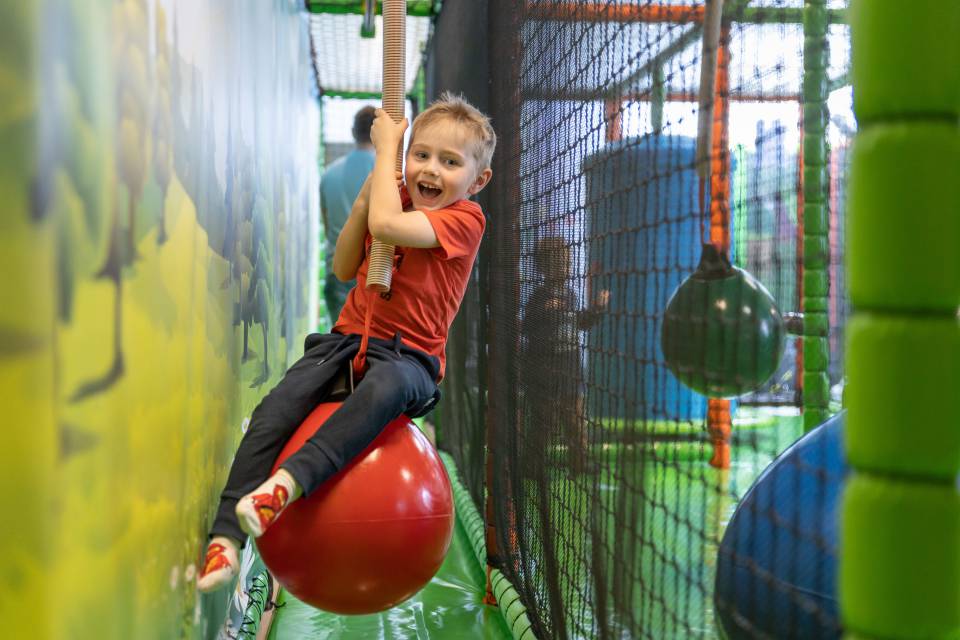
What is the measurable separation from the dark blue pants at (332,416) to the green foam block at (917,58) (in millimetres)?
1264

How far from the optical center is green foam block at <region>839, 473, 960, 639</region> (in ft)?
2.88

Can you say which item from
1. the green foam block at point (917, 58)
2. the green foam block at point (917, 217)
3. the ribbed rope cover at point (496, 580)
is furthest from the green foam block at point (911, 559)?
the ribbed rope cover at point (496, 580)

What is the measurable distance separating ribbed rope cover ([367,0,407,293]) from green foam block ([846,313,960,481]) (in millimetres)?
1277

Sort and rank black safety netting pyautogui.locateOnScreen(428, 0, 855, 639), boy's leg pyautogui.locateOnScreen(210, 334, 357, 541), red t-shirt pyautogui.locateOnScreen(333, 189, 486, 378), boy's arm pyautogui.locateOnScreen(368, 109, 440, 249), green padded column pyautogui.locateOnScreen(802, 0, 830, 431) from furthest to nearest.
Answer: green padded column pyautogui.locateOnScreen(802, 0, 830, 431) → red t-shirt pyautogui.locateOnScreen(333, 189, 486, 378) → boy's arm pyautogui.locateOnScreen(368, 109, 440, 249) → boy's leg pyautogui.locateOnScreen(210, 334, 357, 541) → black safety netting pyautogui.locateOnScreen(428, 0, 855, 639)

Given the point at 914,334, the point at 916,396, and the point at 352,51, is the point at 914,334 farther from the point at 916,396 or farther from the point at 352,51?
the point at 352,51

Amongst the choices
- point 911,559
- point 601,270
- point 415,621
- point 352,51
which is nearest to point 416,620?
point 415,621

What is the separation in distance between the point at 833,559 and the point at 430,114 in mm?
1424

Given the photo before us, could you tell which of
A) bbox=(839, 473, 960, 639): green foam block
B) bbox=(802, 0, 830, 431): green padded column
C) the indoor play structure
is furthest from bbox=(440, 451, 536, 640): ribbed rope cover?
bbox=(839, 473, 960, 639): green foam block

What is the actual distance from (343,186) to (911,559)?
216 inches

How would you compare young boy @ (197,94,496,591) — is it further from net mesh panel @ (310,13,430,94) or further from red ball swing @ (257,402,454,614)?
net mesh panel @ (310,13,430,94)

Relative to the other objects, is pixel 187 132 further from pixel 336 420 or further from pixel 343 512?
pixel 343 512

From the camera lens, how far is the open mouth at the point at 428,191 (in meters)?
2.37

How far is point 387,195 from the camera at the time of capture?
82.2 inches

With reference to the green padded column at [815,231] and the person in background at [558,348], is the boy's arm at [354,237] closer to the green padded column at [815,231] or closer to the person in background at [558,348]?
the person in background at [558,348]
